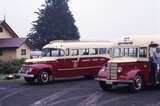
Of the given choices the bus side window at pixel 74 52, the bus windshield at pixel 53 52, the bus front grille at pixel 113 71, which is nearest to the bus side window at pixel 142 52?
the bus front grille at pixel 113 71

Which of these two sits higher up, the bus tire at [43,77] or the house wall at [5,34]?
the house wall at [5,34]

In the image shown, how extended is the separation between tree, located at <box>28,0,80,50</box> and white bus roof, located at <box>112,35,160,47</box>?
5035 cm

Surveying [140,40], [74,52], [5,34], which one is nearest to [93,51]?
[74,52]

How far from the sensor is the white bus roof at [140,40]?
1905 centimetres

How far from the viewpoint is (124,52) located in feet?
64.3

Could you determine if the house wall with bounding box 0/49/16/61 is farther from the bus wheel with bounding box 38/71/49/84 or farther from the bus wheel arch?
the bus wheel with bounding box 38/71/49/84

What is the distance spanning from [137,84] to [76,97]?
2982 millimetres

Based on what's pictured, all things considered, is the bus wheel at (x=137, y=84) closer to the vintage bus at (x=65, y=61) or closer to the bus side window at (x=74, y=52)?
the vintage bus at (x=65, y=61)

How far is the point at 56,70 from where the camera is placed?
24.0 meters

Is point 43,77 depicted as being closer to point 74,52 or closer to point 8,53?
point 74,52

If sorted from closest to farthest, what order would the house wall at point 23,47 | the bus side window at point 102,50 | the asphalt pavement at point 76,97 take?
the asphalt pavement at point 76,97, the bus side window at point 102,50, the house wall at point 23,47

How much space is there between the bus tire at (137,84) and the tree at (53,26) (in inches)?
2021

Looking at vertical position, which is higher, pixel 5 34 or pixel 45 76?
pixel 5 34

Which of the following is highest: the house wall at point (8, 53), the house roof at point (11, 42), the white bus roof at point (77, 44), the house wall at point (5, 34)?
the house wall at point (5, 34)
